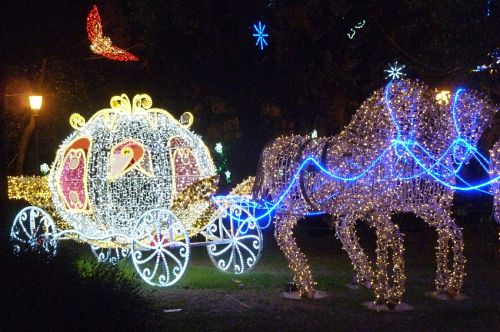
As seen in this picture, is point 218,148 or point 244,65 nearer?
point 244,65

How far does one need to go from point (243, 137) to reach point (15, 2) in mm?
14908

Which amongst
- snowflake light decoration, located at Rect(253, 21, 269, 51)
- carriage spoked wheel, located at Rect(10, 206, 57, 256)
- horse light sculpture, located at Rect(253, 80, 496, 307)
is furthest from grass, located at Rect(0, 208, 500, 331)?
snowflake light decoration, located at Rect(253, 21, 269, 51)

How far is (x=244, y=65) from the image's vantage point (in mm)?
22234

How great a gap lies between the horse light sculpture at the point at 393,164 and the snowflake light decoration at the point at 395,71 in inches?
192

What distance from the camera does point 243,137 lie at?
24781 mm

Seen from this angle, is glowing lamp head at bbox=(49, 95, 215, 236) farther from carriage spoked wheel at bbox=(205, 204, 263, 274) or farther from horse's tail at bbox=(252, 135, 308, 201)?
horse's tail at bbox=(252, 135, 308, 201)

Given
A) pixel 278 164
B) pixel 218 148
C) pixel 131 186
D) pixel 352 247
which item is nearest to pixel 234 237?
pixel 131 186

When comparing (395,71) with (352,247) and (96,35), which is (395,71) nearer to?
(352,247)

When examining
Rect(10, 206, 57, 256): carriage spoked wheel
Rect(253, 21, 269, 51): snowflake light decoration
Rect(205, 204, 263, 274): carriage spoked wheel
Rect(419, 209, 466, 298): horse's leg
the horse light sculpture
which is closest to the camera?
the horse light sculpture

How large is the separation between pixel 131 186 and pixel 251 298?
2926 mm

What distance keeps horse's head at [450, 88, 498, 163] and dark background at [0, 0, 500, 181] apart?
7.97 feet

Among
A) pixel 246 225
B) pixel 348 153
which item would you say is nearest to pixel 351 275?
pixel 246 225

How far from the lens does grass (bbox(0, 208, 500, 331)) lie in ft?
24.5

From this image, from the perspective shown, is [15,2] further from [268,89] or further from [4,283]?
[268,89]
